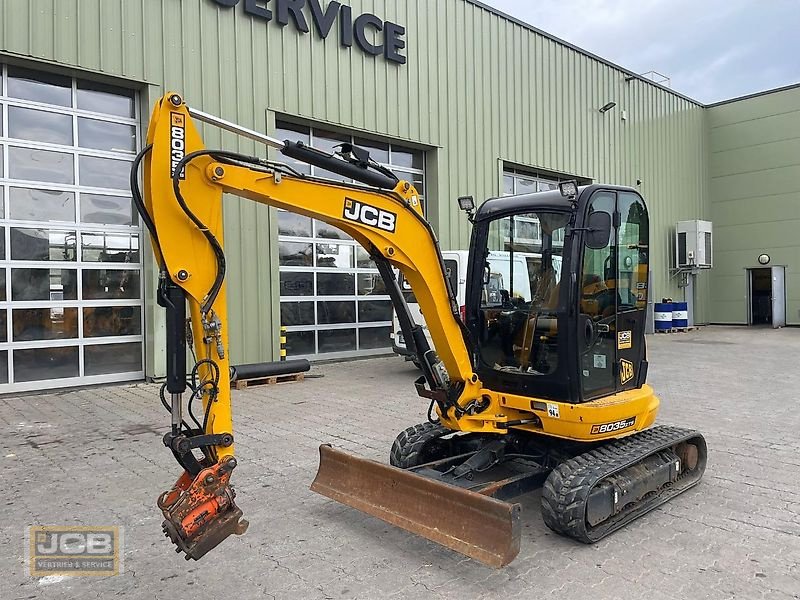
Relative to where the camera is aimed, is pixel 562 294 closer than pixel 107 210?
Yes

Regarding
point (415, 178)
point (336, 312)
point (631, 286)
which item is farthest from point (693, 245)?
point (631, 286)

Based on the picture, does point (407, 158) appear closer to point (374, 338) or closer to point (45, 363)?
point (374, 338)

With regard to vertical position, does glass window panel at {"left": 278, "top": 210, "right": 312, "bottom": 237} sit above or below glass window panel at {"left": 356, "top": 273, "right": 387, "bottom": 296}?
above

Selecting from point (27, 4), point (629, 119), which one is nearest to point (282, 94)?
point (27, 4)

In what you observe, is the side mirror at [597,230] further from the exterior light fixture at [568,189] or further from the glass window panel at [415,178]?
the glass window panel at [415,178]

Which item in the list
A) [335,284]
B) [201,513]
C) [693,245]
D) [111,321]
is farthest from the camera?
[693,245]

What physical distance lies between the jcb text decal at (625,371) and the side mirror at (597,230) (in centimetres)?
105

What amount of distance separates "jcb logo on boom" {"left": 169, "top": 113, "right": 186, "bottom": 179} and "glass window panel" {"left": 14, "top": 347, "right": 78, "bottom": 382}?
8215 millimetres

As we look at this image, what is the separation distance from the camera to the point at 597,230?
4465 millimetres

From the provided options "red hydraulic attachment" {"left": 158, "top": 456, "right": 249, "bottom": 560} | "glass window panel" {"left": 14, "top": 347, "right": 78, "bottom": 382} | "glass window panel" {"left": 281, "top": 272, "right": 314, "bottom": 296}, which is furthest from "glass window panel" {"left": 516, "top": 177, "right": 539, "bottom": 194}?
"red hydraulic attachment" {"left": 158, "top": 456, "right": 249, "bottom": 560}

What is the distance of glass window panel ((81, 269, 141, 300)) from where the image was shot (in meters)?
10.5

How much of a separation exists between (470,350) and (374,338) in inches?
395

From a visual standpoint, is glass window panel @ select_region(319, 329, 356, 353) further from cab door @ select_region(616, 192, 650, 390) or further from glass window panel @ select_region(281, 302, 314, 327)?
cab door @ select_region(616, 192, 650, 390)

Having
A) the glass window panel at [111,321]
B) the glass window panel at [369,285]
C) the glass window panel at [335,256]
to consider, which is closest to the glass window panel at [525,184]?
the glass window panel at [369,285]
